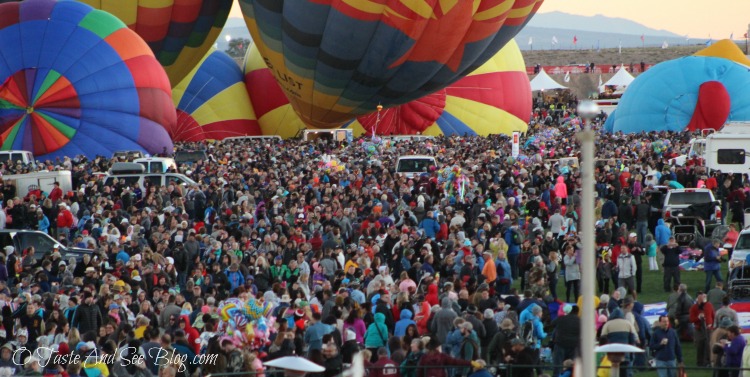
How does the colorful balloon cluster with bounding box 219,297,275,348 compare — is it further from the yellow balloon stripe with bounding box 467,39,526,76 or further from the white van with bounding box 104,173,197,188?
the yellow balloon stripe with bounding box 467,39,526,76

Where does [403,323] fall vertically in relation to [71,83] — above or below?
below

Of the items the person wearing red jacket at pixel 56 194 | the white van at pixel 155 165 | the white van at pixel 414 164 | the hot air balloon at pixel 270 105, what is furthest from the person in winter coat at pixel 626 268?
Answer: the hot air balloon at pixel 270 105

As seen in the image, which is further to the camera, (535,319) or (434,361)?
(535,319)

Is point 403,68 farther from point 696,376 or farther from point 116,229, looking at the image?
point 696,376

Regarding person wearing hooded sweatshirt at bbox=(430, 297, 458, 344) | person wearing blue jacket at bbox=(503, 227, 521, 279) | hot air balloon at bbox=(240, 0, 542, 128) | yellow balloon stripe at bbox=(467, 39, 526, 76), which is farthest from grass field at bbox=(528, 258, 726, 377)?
yellow balloon stripe at bbox=(467, 39, 526, 76)

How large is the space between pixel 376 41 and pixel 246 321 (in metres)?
19.0

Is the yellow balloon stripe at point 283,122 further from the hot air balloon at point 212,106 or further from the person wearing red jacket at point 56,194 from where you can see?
the person wearing red jacket at point 56,194

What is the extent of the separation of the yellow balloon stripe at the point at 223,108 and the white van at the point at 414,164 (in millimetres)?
13980

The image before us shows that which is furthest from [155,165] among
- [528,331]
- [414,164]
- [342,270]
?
[528,331]

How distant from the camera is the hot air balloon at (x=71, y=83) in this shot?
3136cm

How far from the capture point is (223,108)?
136 ft

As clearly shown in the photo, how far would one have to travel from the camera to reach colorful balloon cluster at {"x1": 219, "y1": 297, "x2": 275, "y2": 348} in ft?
42.0

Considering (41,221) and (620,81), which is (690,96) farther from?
(620,81)

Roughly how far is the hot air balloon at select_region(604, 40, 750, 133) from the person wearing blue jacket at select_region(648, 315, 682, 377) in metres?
26.5
